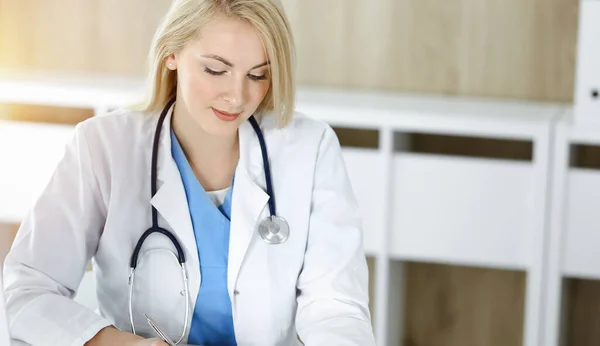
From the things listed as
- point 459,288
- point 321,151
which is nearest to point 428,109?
point 459,288

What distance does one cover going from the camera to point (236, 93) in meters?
1.66

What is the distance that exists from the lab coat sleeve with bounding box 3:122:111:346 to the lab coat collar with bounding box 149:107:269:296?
0.12 m

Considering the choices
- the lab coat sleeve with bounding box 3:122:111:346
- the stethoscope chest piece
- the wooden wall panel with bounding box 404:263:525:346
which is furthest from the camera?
the wooden wall panel with bounding box 404:263:525:346

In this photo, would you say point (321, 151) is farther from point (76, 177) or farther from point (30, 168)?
point (30, 168)

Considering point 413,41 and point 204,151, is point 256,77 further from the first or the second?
point 413,41

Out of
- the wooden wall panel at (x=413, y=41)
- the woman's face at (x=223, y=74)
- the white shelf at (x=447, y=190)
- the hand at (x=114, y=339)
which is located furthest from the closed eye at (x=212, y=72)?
the wooden wall panel at (x=413, y=41)

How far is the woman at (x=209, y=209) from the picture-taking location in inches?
64.4

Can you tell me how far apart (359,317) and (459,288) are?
1.52 m

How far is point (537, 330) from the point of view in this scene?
2.67 metres

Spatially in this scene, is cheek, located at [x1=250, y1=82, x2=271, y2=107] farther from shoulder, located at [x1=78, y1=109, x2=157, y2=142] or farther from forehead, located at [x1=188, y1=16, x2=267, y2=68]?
shoulder, located at [x1=78, y1=109, x2=157, y2=142]

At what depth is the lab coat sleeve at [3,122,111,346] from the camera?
1.53 metres

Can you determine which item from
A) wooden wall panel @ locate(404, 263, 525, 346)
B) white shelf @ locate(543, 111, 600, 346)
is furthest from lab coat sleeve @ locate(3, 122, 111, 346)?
wooden wall panel @ locate(404, 263, 525, 346)

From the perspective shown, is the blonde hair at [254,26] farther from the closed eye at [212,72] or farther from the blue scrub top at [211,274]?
the blue scrub top at [211,274]

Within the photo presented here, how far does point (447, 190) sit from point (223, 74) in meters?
1.17
